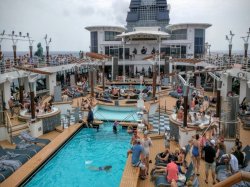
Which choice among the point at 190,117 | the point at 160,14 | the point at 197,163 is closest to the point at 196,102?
the point at 190,117

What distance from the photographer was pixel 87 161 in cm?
1059

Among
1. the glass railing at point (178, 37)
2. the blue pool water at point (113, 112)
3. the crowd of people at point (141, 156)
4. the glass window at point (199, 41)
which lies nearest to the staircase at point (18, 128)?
the blue pool water at point (113, 112)

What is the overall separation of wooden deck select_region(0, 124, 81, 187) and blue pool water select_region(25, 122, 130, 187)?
0.29 meters

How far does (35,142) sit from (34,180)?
2.72 m

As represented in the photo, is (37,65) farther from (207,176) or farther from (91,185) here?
(207,176)

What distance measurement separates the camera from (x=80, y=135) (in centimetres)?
1392

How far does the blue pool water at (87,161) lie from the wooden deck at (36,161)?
0.94 feet

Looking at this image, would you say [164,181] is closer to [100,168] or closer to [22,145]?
[100,168]

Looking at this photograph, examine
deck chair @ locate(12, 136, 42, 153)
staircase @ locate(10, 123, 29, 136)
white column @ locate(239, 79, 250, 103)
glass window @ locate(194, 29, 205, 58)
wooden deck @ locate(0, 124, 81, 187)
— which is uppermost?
glass window @ locate(194, 29, 205, 58)

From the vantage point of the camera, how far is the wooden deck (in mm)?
8383

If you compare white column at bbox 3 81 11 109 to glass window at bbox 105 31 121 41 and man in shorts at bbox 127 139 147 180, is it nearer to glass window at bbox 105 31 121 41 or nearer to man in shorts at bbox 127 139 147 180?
man in shorts at bbox 127 139 147 180

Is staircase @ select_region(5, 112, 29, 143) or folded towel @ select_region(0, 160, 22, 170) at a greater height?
staircase @ select_region(5, 112, 29, 143)

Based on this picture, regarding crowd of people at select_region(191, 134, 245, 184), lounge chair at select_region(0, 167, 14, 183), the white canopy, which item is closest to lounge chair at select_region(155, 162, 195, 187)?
crowd of people at select_region(191, 134, 245, 184)

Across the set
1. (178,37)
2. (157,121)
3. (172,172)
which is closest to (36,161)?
(172,172)
